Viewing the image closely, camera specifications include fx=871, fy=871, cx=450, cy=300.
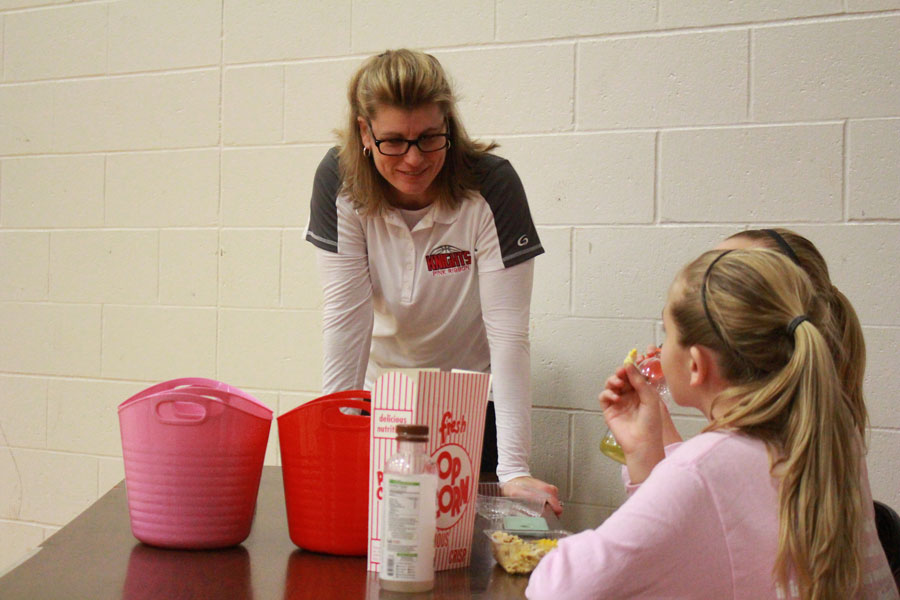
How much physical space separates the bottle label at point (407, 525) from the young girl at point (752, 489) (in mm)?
135

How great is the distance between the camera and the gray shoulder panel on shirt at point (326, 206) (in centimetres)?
179

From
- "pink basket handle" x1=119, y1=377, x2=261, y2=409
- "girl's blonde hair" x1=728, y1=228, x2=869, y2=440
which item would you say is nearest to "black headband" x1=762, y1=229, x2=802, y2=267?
"girl's blonde hair" x1=728, y1=228, x2=869, y2=440

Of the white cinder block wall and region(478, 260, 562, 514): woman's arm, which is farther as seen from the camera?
the white cinder block wall

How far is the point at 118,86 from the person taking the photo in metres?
2.79

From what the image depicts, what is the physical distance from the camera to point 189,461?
1.17 m

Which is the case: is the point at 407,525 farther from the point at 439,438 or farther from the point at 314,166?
the point at 314,166

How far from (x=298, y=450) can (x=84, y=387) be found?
190cm

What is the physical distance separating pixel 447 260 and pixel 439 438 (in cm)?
78

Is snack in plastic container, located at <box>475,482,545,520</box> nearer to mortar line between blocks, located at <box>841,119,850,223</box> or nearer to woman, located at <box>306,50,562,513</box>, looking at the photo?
woman, located at <box>306,50,562,513</box>

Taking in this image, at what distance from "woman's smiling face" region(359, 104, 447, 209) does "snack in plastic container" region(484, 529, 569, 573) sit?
2.45 ft

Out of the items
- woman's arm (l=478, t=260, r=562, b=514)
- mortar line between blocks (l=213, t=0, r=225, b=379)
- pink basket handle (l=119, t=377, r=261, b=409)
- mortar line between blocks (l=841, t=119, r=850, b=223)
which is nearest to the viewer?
pink basket handle (l=119, t=377, r=261, b=409)

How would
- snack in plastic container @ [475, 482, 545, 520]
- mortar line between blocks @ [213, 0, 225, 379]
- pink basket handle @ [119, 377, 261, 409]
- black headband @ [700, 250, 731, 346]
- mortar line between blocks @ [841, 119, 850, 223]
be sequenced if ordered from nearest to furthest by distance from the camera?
black headband @ [700, 250, 731, 346], pink basket handle @ [119, 377, 261, 409], snack in plastic container @ [475, 482, 545, 520], mortar line between blocks @ [841, 119, 850, 223], mortar line between blocks @ [213, 0, 225, 379]

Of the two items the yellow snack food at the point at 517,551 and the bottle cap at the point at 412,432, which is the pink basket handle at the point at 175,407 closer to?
the bottle cap at the point at 412,432

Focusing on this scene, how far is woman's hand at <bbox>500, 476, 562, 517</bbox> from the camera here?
4.73 feet
